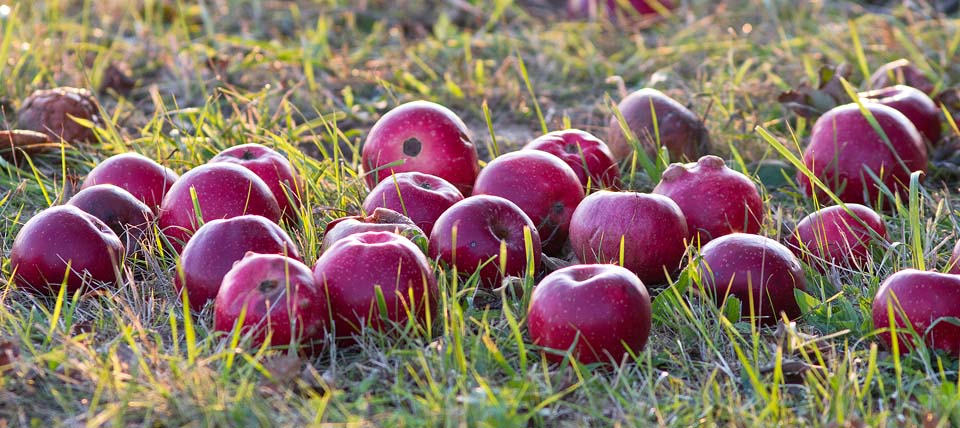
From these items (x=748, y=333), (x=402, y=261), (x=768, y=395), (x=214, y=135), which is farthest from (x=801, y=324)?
(x=214, y=135)

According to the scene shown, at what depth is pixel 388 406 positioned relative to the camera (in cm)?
209

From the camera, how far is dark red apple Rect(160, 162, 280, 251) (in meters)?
2.72

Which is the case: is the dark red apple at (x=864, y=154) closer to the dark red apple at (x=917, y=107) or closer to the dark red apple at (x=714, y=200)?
the dark red apple at (x=917, y=107)

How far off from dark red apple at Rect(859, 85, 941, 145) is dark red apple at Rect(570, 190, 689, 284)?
1.47 m

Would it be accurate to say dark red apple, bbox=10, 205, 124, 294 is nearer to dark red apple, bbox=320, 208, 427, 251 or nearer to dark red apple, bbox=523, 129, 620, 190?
dark red apple, bbox=320, 208, 427, 251

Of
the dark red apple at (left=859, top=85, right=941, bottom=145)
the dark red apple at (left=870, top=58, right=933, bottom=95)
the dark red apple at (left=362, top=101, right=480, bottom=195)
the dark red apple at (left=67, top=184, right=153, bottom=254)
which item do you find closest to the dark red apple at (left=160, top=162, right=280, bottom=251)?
the dark red apple at (left=67, top=184, right=153, bottom=254)

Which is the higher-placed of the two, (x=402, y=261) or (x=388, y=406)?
(x=402, y=261)

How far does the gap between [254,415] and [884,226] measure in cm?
185

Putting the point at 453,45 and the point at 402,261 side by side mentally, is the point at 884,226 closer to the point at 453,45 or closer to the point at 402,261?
the point at 402,261

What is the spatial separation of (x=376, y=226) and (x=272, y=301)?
16.2 inches

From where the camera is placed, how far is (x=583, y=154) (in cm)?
320

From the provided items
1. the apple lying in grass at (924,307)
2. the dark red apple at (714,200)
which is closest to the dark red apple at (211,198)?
the dark red apple at (714,200)

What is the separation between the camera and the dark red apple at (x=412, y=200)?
2.75m

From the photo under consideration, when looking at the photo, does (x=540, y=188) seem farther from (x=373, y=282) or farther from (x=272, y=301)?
(x=272, y=301)
